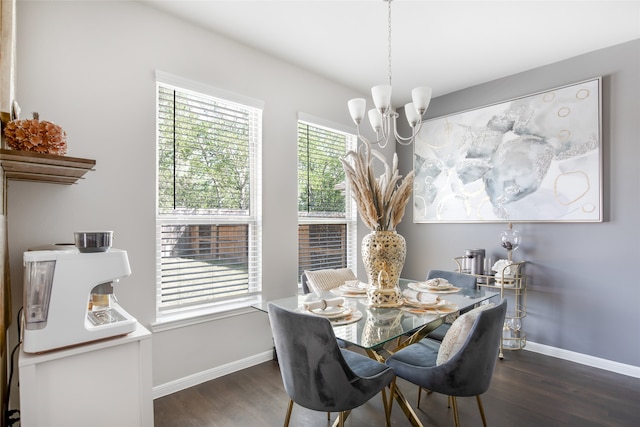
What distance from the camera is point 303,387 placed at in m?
1.64

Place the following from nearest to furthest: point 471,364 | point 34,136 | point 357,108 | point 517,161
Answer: point 34,136
point 471,364
point 357,108
point 517,161

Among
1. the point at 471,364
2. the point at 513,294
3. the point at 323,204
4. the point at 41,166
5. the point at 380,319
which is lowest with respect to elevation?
the point at 513,294

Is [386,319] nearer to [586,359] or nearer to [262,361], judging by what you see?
[262,361]

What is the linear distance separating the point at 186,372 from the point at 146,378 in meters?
1.33

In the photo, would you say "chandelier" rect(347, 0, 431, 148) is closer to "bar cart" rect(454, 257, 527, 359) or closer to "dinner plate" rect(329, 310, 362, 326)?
"dinner plate" rect(329, 310, 362, 326)

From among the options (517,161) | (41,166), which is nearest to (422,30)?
(517,161)

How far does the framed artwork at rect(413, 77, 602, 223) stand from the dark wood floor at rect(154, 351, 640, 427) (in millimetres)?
1477

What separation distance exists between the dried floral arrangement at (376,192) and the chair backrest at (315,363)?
0.86 meters

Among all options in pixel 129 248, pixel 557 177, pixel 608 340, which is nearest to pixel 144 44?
pixel 129 248

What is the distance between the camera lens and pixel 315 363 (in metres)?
1.58

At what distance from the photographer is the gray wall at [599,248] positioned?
116 inches

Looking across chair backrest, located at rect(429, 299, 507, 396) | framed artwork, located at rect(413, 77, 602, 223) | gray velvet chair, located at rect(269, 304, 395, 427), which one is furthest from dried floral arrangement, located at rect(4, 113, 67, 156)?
framed artwork, located at rect(413, 77, 602, 223)

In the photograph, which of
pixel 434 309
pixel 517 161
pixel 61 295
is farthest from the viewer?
pixel 517 161

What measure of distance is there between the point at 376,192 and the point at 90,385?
1.73 m
